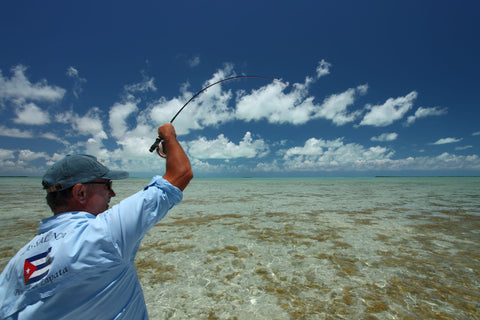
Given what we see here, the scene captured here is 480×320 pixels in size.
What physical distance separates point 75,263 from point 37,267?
24cm

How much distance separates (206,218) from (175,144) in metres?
9.38

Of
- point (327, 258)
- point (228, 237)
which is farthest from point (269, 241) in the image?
point (327, 258)

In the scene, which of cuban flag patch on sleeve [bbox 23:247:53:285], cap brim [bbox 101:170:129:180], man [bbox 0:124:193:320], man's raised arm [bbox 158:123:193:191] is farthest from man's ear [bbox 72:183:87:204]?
man's raised arm [bbox 158:123:193:191]

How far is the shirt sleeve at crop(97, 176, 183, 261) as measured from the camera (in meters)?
1.26

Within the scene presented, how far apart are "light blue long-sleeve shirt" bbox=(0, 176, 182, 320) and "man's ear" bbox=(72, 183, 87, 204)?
0.19 meters

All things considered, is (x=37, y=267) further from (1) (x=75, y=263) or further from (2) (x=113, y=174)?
(2) (x=113, y=174)

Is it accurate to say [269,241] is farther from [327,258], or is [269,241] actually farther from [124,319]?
[124,319]

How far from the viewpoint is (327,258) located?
557cm

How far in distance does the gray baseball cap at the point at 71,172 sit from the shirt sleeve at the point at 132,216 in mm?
483

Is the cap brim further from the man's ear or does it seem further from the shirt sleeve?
the shirt sleeve

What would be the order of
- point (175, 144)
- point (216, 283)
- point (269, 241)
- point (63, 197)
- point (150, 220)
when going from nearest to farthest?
point (150, 220)
point (63, 197)
point (175, 144)
point (216, 283)
point (269, 241)

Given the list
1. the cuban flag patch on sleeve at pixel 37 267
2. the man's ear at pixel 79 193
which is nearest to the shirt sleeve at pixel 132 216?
the cuban flag patch on sleeve at pixel 37 267

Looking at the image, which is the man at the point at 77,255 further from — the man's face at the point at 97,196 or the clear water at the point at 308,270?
the clear water at the point at 308,270

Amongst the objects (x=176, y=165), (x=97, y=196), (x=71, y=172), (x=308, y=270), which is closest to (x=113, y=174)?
(x=97, y=196)
